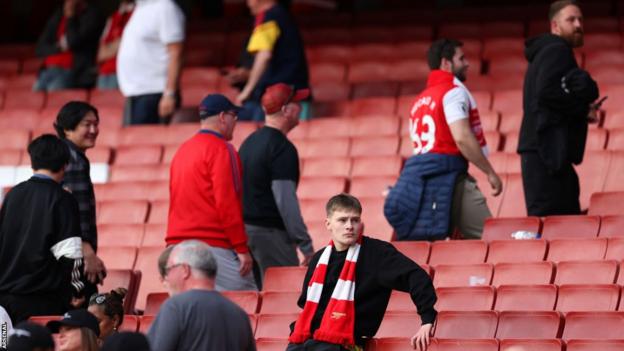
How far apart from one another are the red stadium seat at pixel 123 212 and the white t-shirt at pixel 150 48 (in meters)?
1.66

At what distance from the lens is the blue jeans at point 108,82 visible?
13.0m

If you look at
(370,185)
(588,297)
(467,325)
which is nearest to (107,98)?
(370,185)

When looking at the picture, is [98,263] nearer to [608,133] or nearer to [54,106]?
[608,133]

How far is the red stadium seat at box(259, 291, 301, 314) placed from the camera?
25.8ft

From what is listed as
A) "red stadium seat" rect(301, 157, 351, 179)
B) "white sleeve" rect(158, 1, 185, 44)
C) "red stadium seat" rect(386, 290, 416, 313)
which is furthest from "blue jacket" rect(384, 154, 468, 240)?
"white sleeve" rect(158, 1, 185, 44)

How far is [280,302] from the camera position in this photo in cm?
789

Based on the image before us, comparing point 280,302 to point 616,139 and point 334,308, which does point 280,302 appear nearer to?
point 334,308

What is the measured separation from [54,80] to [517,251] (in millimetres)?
6050

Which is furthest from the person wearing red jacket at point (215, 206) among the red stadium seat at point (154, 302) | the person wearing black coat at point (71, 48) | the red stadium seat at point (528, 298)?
the person wearing black coat at point (71, 48)

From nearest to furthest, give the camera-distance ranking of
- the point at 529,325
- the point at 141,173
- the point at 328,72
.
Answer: the point at 529,325 < the point at 141,173 < the point at 328,72

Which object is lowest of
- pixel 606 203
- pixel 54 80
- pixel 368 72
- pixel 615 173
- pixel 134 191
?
pixel 606 203

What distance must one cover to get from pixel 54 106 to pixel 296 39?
239cm

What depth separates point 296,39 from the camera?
11297 millimetres

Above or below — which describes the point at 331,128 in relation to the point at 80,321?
above
